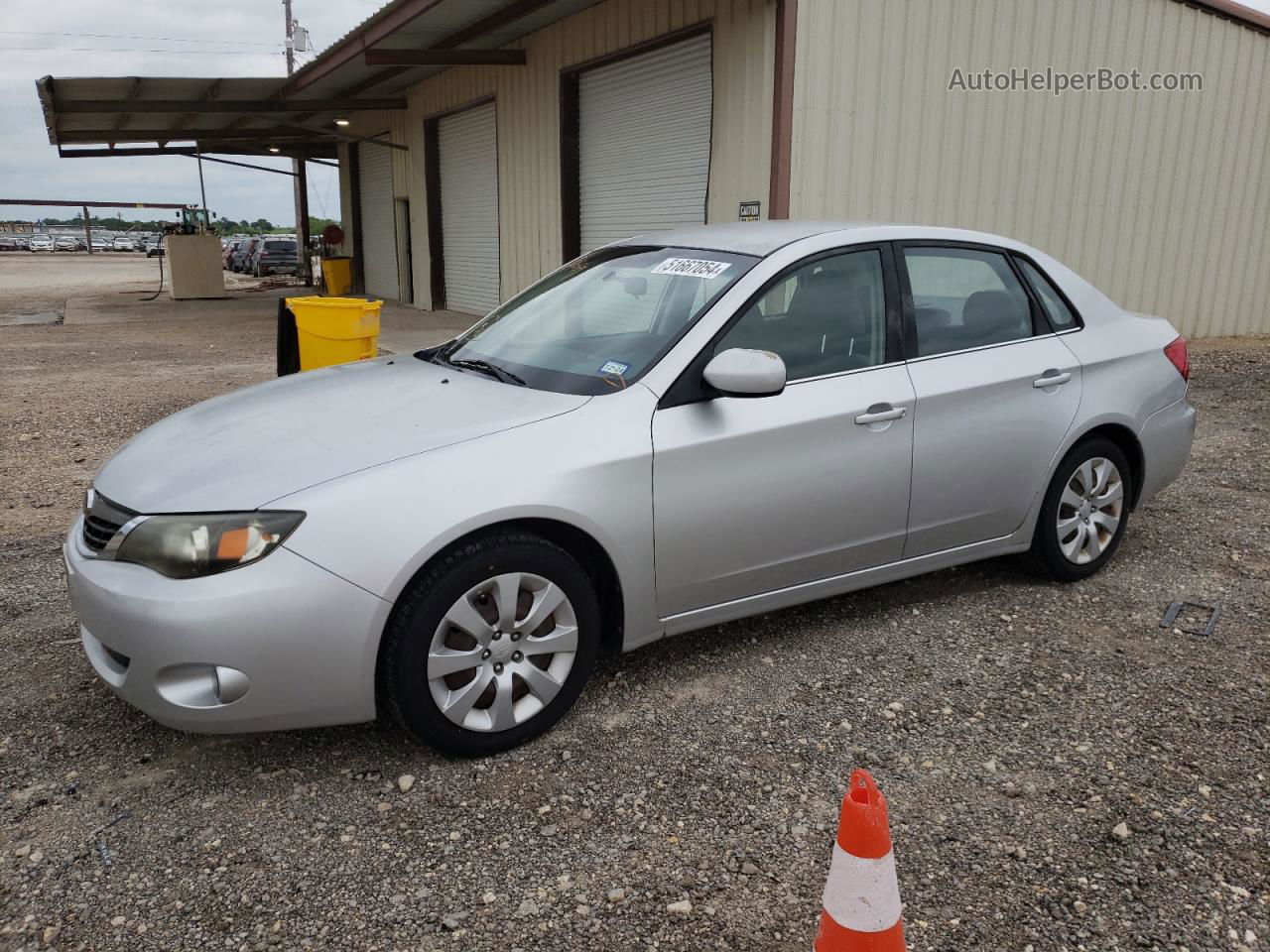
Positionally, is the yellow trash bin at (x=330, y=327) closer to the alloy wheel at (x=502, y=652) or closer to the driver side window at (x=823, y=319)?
the driver side window at (x=823, y=319)

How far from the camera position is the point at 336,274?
2419 centimetres

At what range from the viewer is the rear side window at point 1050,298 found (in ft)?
14.3

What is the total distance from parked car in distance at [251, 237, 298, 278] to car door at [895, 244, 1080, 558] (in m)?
37.9

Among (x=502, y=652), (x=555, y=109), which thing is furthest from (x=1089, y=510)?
(x=555, y=109)

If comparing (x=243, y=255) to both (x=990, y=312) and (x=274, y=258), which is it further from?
(x=990, y=312)

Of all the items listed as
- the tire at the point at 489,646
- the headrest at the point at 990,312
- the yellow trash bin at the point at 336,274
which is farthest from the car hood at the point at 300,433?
the yellow trash bin at the point at 336,274

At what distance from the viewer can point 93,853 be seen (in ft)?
8.73

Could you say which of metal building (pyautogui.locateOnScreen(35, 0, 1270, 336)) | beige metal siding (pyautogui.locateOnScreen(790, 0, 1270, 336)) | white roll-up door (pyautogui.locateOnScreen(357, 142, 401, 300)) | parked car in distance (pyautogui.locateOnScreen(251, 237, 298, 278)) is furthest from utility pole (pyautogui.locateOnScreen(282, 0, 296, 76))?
beige metal siding (pyautogui.locateOnScreen(790, 0, 1270, 336))

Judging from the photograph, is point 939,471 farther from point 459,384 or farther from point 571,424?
point 459,384

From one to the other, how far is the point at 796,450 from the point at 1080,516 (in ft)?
5.53

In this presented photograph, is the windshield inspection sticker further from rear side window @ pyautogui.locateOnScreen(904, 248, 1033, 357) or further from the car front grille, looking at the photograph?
the car front grille

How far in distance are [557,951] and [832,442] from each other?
1943 millimetres

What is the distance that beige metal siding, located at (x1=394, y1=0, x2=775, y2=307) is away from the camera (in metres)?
9.61

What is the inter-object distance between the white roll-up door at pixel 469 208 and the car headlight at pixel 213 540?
1392 cm
